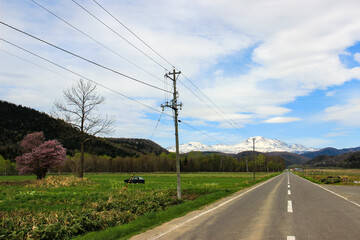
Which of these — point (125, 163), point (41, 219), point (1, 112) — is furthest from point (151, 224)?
point (1, 112)

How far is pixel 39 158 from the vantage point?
1441 inches

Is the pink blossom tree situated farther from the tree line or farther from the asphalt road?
the tree line

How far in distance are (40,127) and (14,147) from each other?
63.8 feet

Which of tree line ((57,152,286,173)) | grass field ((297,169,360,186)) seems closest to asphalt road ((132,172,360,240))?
grass field ((297,169,360,186))

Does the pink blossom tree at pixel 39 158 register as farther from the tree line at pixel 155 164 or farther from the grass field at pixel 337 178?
the tree line at pixel 155 164

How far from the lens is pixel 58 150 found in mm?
38375

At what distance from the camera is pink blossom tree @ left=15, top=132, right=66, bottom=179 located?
3657 centimetres

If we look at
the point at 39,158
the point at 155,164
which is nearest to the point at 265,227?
the point at 39,158

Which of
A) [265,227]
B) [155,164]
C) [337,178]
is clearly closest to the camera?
[265,227]

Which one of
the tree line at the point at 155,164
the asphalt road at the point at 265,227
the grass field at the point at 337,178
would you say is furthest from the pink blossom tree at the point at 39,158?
the tree line at the point at 155,164

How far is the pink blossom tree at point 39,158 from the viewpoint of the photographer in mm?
36566

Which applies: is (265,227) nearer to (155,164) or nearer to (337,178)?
(337,178)

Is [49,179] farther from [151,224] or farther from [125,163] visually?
[125,163]

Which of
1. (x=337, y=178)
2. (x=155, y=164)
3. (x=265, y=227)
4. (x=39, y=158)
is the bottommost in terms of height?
(x=337, y=178)
